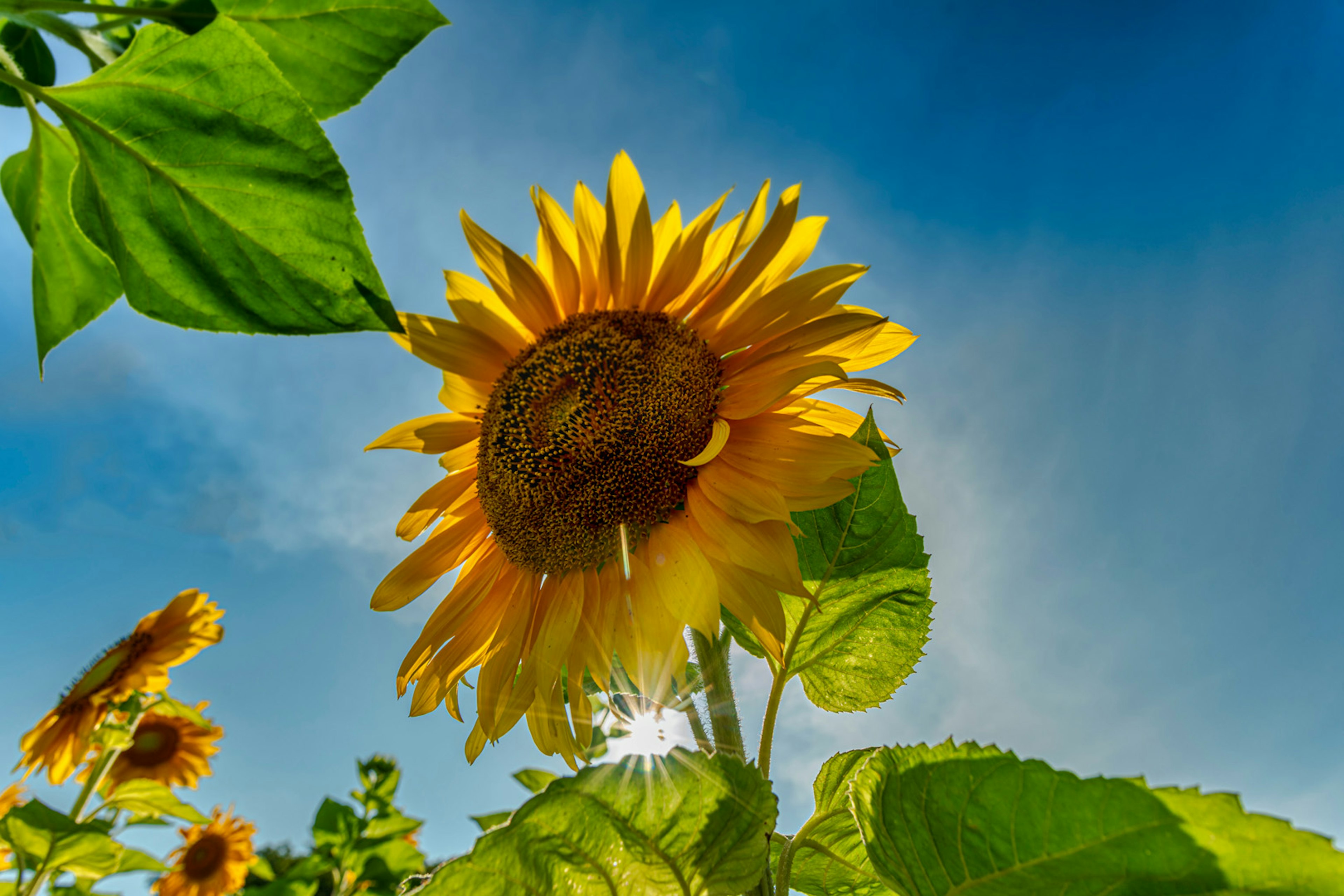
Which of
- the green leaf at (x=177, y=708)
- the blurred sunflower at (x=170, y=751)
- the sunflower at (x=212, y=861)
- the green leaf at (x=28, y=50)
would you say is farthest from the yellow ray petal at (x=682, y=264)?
the sunflower at (x=212, y=861)

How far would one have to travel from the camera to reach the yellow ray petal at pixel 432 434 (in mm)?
1145

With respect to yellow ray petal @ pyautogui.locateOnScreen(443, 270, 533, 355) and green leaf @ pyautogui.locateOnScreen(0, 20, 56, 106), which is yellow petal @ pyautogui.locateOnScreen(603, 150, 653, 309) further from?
green leaf @ pyautogui.locateOnScreen(0, 20, 56, 106)

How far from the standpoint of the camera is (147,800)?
9.33ft

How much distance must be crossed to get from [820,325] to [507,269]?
0.50 meters

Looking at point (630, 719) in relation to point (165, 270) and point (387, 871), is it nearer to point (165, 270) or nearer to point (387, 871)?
point (165, 270)

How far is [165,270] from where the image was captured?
76cm

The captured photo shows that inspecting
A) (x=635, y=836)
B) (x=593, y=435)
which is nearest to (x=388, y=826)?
(x=593, y=435)

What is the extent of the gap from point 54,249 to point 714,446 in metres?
0.88

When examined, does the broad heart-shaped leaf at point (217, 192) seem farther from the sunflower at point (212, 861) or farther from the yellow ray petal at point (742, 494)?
the sunflower at point (212, 861)

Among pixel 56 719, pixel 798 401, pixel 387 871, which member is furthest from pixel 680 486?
pixel 56 719

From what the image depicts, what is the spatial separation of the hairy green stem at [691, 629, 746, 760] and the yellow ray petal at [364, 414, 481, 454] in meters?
0.53

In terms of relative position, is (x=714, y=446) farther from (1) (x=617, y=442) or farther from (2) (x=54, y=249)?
(2) (x=54, y=249)

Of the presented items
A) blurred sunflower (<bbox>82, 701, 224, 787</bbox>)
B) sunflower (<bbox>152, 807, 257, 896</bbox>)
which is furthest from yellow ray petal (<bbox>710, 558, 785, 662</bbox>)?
sunflower (<bbox>152, 807, 257, 896</bbox>)

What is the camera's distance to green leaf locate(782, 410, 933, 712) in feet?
2.63
